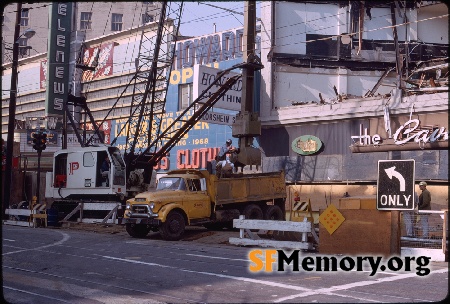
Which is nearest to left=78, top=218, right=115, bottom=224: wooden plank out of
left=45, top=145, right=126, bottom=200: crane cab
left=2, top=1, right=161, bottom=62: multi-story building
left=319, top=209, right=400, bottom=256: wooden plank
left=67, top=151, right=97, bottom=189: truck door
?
left=45, top=145, right=126, bottom=200: crane cab

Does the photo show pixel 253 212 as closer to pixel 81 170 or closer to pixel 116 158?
A: pixel 116 158

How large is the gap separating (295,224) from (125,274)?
5501 millimetres

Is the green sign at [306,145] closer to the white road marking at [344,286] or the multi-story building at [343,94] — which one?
the multi-story building at [343,94]

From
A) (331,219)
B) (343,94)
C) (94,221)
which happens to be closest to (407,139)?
(343,94)

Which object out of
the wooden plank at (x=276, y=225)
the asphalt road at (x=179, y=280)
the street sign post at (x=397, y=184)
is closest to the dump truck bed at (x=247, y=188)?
the wooden plank at (x=276, y=225)

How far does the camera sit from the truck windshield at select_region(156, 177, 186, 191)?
67.1 ft

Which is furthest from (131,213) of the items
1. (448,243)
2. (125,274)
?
(448,243)

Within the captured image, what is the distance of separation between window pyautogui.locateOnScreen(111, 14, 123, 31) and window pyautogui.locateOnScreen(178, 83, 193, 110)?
2399cm

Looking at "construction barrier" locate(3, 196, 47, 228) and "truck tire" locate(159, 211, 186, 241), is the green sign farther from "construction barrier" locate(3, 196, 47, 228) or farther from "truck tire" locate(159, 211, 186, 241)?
"construction barrier" locate(3, 196, 47, 228)

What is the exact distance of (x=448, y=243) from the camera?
1369 centimetres

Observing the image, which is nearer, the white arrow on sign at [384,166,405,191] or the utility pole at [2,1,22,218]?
the white arrow on sign at [384,166,405,191]

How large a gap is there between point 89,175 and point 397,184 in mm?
17068

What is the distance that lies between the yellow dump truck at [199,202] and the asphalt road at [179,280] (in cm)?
257

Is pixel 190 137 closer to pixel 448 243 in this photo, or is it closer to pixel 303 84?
pixel 303 84
